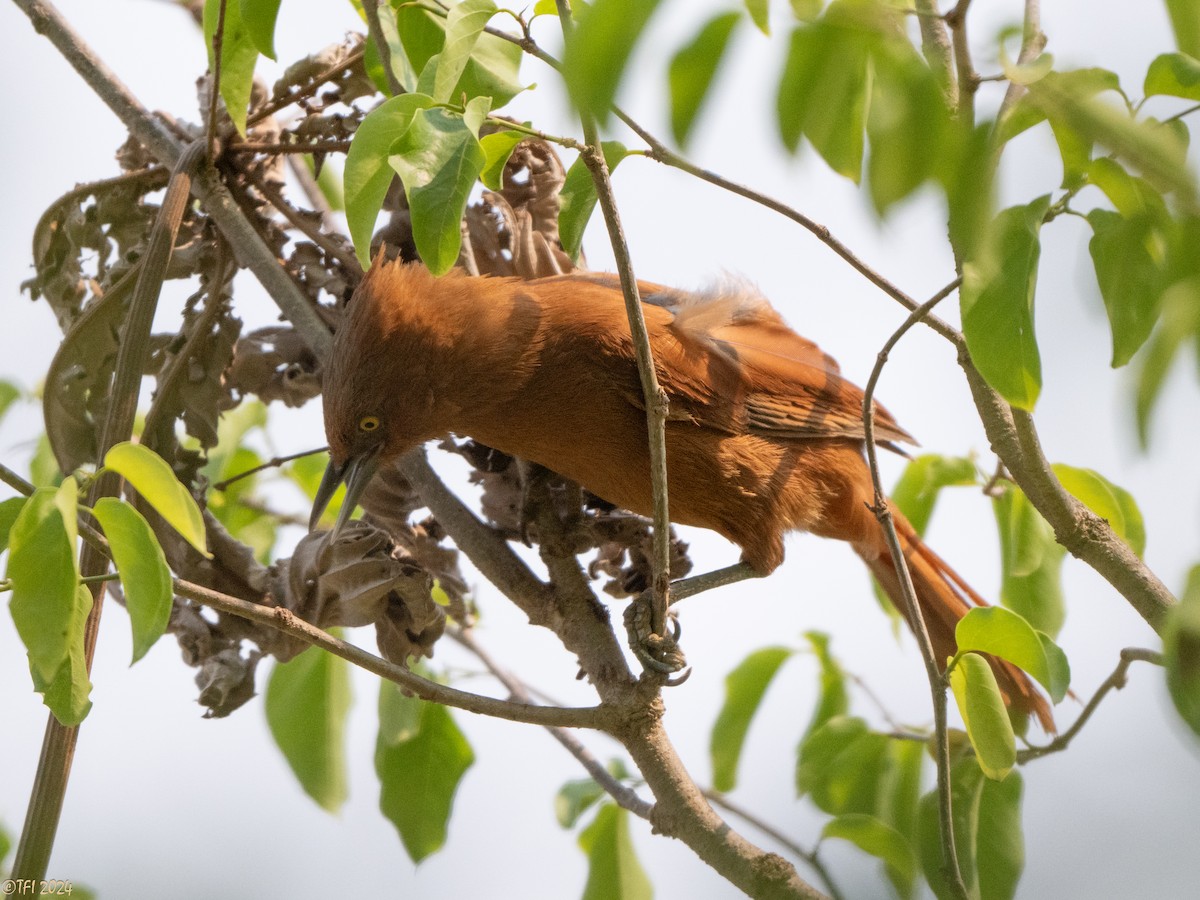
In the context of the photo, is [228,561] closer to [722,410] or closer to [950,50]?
[722,410]

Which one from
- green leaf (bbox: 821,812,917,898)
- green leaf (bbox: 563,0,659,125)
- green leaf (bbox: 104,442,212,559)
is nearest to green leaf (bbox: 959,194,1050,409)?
green leaf (bbox: 563,0,659,125)

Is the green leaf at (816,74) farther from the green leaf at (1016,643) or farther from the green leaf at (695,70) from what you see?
the green leaf at (1016,643)

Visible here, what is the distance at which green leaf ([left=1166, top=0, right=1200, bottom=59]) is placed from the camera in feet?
6.20

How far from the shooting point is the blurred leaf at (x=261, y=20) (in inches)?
95.7

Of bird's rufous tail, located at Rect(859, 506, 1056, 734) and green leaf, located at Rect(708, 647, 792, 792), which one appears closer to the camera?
green leaf, located at Rect(708, 647, 792, 792)

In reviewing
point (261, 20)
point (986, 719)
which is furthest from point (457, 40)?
point (986, 719)

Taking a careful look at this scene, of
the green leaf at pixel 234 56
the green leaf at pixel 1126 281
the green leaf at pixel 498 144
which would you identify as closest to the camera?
the green leaf at pixel 1126 281

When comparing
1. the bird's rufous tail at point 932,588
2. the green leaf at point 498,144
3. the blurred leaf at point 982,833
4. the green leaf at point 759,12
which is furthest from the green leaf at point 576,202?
the bird's rufous tail at point 932,588

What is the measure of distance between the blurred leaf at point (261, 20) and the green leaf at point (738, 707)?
7.80 ft

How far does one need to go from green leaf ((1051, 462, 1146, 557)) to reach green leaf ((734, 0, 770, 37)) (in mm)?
1906

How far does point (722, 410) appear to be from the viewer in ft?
12.6

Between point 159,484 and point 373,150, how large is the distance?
0.73m

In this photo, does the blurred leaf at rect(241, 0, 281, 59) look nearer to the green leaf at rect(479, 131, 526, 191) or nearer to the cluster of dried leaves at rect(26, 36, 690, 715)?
the green leaf at rect(479, 131, 526, 191)

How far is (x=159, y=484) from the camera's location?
1.71 m
